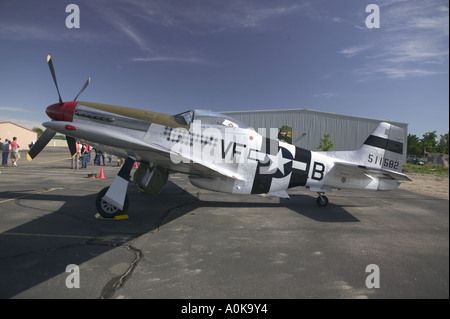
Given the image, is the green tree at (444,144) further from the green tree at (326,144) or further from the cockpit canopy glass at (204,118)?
the green tree at (326,144)

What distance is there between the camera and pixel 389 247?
4.40m

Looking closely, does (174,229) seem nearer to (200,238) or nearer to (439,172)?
(200,238)

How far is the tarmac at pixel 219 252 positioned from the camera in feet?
9.19

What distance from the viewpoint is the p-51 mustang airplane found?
5191 mm

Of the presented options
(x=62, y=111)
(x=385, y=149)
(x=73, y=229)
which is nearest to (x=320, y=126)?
(x=385, y=149)

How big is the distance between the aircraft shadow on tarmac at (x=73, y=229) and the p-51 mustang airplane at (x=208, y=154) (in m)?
0.60

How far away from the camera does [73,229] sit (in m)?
4.84

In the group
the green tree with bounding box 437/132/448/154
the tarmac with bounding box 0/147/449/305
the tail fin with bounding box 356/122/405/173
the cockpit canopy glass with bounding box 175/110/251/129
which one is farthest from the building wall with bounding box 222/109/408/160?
the green tree with bounding box 437/132/448/154
